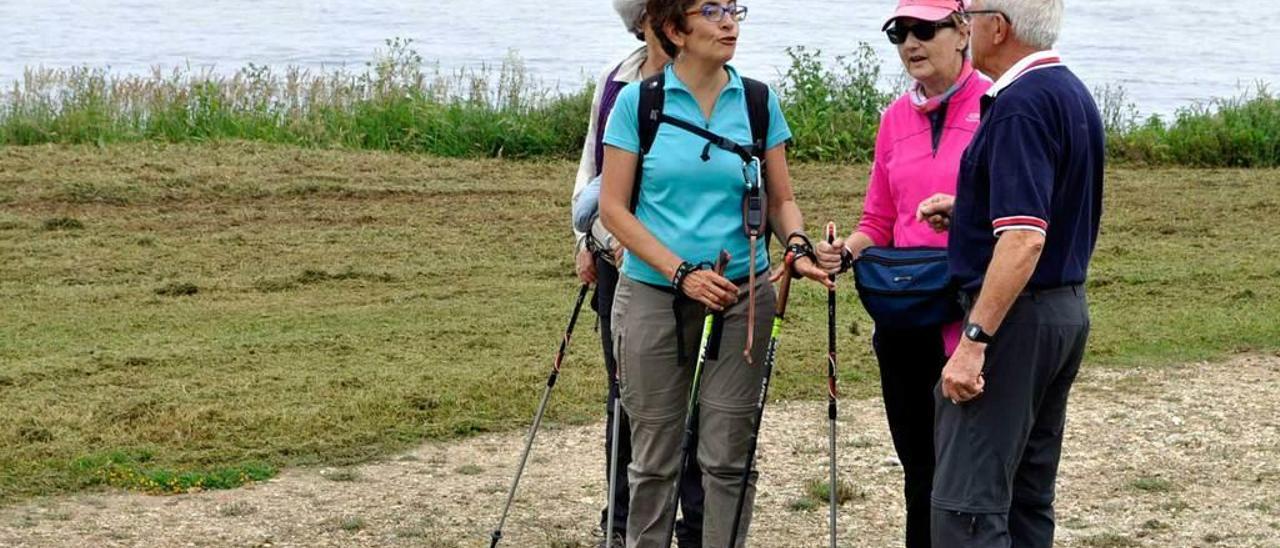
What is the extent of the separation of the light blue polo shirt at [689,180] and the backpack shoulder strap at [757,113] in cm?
3

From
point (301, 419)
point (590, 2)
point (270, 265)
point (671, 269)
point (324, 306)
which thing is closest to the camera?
point (671, 269)

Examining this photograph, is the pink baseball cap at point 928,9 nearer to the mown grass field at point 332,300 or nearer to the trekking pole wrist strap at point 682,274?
the trekking pole wrist strap at point 682,274

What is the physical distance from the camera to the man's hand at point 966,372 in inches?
152

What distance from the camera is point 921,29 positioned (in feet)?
14.9

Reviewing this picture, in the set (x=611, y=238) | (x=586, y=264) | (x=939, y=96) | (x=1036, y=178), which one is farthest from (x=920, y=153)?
(x=586, y=264)

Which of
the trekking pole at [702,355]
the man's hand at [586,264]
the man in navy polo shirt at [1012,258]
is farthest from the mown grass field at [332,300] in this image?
the man in navy polo shirt at [1012,258]

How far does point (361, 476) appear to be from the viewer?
21.0 feet

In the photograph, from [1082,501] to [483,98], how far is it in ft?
32.6

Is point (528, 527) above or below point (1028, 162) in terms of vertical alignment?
below

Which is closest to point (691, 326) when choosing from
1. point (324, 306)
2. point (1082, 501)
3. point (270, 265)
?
point (1082, 501)

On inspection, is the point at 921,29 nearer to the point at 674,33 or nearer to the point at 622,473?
the point at 674,33

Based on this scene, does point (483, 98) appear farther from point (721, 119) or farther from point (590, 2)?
point (590, 2)

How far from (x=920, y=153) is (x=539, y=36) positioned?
25245mm

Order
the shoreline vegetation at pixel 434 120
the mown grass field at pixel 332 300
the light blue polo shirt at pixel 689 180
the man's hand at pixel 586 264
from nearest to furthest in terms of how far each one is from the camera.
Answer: the light blue polo shirt at pixel 689 180 < the man's hand at pixel 586 264 < the mown grass field at pixel 332 300 < the shoreline vegetation at pixel 434 120
